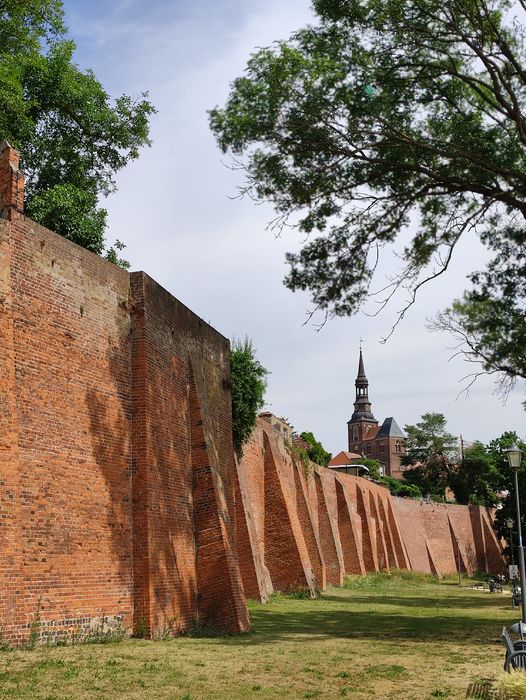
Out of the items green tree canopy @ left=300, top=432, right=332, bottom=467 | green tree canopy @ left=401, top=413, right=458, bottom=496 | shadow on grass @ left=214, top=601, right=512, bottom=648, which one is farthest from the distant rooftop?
shadow on grass @ left=214, top=601, right=512, bottom=648

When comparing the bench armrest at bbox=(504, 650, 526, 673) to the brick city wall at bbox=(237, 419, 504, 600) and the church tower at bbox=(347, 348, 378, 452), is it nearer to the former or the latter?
the brick city wall at bbox=(237, 419, 504, 600)

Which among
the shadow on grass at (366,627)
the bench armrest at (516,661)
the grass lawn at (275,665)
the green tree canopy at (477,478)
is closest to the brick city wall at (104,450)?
the grass lawn at (275,665)

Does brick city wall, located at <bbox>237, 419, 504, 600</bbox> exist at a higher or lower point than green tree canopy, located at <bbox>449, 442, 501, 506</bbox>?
lower

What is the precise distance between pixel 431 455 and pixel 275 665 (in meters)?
68.9

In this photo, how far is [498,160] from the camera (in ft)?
42.9

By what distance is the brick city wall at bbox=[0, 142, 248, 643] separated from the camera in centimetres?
1034

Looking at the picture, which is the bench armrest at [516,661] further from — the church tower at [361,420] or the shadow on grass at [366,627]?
the church tower at [361,420]

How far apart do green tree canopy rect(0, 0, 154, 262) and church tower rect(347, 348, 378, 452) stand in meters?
109

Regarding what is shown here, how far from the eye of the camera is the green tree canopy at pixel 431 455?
2995 inches

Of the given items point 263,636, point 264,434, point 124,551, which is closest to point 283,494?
point 264,434

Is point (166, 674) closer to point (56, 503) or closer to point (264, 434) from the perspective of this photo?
point (56, 503)

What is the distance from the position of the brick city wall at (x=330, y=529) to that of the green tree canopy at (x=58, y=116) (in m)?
8.90

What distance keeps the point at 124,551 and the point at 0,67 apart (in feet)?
39.3

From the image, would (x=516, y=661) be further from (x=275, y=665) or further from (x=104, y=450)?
(x=104, y=450)
